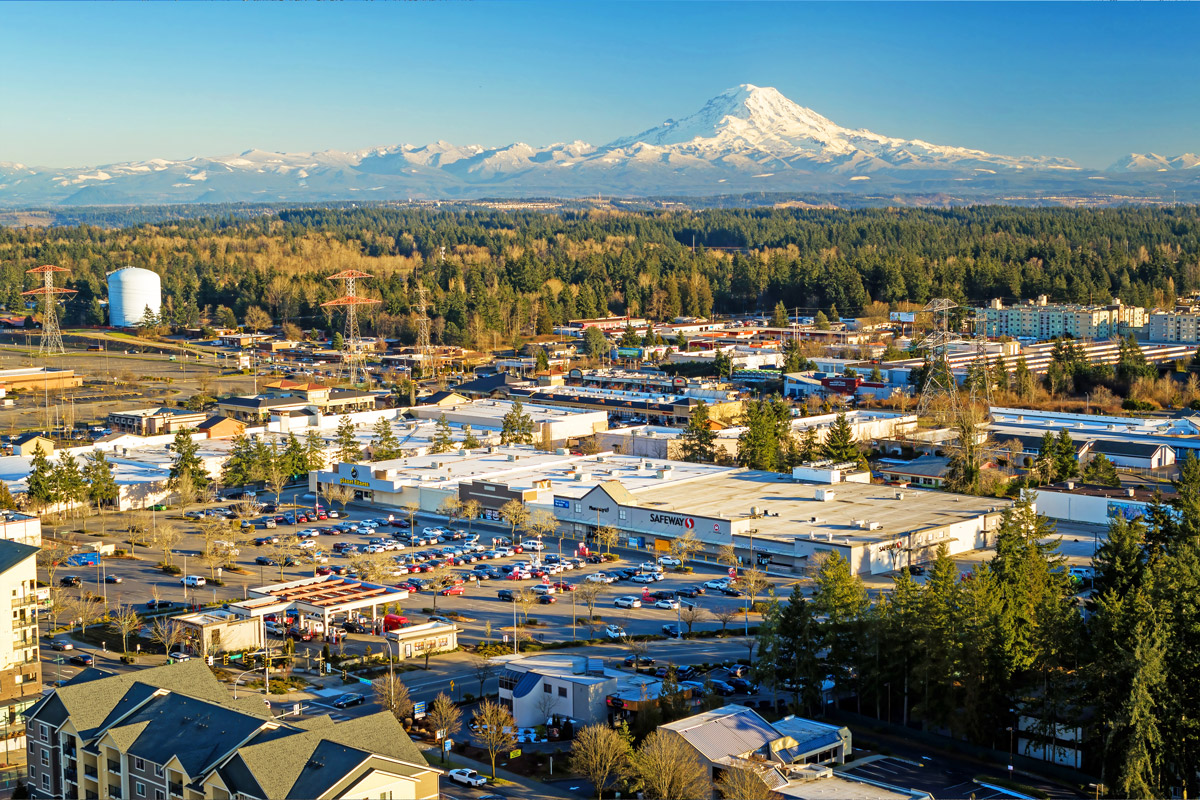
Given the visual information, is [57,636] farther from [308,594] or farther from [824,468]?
[824,468]

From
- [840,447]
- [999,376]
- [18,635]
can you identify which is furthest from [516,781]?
[999,376]

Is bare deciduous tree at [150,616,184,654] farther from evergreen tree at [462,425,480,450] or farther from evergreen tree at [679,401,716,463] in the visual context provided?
evergreen tree at [679,401,716,463]

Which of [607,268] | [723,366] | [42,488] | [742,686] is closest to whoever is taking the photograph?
[742,686]

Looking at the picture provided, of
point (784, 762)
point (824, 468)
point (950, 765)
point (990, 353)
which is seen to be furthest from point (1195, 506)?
point (990, 353)

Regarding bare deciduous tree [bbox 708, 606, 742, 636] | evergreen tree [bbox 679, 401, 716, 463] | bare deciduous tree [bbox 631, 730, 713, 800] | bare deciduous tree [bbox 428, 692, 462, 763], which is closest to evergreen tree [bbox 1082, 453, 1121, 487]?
evergreen tree [bbox 679, 401, 716, 463]

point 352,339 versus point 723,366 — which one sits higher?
point 352,339

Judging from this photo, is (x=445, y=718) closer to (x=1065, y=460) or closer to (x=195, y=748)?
(x=195, y=748)
